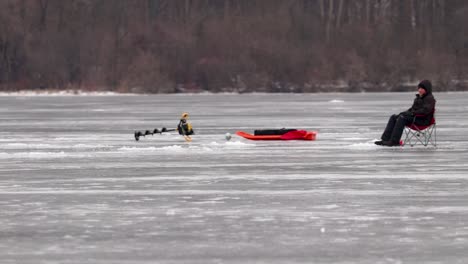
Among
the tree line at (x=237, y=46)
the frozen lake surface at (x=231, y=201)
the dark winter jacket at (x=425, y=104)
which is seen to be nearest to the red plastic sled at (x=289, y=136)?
the frozen lake surface at (x=231, y=201)

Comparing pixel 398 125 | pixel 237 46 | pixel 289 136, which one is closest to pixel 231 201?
pixel 398 125

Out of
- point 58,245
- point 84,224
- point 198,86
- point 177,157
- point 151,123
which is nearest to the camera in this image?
point 58,245

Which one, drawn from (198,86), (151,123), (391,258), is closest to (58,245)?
(391,258)

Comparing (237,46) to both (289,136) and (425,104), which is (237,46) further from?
(425,104)

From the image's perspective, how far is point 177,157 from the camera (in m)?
15.4

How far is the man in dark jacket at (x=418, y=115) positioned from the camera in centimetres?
1648

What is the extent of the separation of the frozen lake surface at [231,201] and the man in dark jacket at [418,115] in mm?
315

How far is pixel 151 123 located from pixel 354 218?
16.5 metres

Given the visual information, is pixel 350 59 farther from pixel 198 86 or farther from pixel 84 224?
pixel 84 224

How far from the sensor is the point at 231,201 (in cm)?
1009

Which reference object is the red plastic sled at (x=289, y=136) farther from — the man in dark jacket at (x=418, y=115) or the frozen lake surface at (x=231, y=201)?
the man in dark jacket at (x=418, y=115)

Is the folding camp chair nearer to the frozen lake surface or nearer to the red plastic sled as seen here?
the frozen lake surface

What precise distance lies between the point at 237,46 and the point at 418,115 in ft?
153

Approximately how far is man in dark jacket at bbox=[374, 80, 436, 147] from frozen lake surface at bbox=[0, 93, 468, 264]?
0.31 metres
